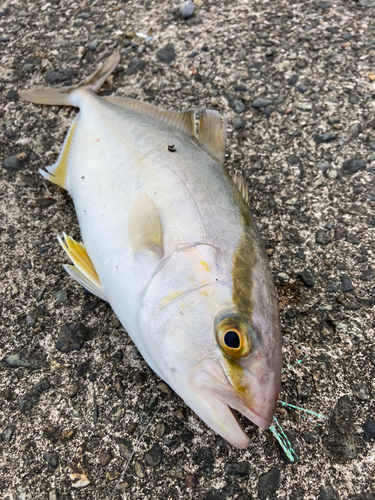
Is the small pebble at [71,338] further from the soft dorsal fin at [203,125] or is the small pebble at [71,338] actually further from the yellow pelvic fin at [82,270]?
the soft dorsal fin at [203,125]

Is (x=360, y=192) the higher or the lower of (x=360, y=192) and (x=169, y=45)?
the lower

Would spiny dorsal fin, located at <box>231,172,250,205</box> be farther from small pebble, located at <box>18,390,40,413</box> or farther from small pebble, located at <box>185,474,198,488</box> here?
small pebble, located at <box>18,390,40,413</box>

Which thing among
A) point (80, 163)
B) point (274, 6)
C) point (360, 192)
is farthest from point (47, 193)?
point (274, 6)

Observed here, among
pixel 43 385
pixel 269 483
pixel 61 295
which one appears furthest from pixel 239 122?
pixel 269 483

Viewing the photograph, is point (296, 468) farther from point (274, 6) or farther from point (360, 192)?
point (274, 6)

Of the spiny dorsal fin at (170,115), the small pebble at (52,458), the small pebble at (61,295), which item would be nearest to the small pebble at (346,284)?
the spiny dorsal fin at (170,115)

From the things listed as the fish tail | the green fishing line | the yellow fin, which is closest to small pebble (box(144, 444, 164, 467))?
the green fishing line
